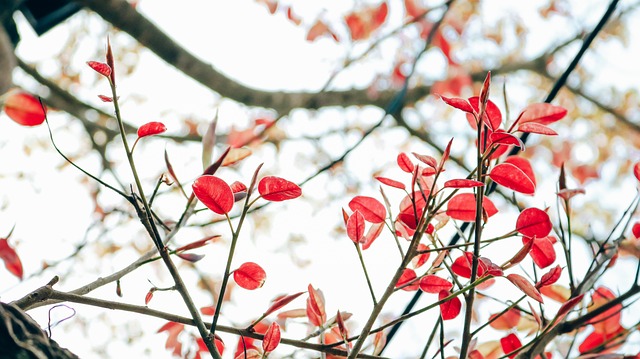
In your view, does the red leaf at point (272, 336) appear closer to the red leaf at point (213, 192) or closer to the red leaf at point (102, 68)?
the red leaf at point (213, 192)

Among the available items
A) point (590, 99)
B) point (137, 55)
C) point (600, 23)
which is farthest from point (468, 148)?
point (600, 23)

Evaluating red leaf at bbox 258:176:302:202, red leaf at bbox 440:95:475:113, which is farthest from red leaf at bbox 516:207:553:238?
red leaf at bbox 258:176:302:202

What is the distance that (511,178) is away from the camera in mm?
540

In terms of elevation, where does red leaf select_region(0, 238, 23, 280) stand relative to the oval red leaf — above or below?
above

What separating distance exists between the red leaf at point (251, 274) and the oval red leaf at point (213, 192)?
0.10 metres

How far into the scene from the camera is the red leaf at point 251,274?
0.62 meters

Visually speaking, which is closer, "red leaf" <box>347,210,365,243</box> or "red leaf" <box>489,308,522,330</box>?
"red leaf" <box>347,210,365,243</box>

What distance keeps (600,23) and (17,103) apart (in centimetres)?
93

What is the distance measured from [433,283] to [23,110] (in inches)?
25.6

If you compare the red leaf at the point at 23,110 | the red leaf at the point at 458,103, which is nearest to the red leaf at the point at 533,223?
the red leaf at the point at 458,103

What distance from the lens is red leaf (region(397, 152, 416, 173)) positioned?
23.6 inches

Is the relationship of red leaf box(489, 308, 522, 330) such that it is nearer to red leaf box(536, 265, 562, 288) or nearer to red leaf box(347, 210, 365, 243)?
red leaf box(536, 265, 562, 288)

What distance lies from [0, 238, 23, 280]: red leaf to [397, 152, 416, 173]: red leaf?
64 cm

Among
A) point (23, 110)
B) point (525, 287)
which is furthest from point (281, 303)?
point (23, 110)
